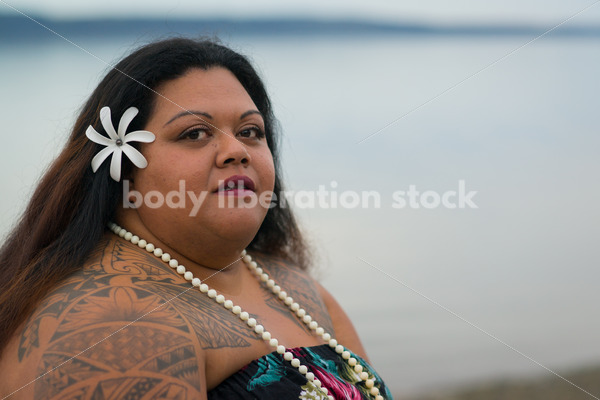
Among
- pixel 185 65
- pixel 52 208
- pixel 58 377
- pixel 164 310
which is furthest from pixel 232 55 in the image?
pixel 58 377

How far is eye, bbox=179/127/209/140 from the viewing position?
255 centimetres

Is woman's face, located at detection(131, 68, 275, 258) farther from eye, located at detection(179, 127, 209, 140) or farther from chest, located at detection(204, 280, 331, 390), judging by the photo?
chest, located at detection(204, 280, 331, 390)

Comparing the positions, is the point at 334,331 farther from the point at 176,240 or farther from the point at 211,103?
the point at 211,103

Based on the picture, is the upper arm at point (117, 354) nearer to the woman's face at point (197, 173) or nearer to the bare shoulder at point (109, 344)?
the bare shoulder at point (109, 344)

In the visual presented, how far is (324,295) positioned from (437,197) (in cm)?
284

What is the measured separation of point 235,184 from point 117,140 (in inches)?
17.9

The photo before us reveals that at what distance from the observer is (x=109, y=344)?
2111 mm

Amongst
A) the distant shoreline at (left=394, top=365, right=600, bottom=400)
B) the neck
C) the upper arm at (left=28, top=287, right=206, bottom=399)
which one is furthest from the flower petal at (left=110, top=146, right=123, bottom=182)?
the distant shoreline at (left=394, top=365, right=600, bottom=400)

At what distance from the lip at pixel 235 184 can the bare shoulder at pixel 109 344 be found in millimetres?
425

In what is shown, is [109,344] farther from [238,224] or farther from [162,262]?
[238,224]

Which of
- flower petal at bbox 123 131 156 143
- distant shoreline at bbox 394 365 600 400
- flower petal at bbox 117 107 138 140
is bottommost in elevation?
distant shoreline at bbox 394 365 600 400

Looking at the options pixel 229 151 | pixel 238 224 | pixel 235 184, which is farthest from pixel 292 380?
pixel 229 151

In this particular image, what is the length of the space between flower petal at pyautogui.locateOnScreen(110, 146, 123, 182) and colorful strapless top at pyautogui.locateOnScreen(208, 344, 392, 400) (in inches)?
32.0

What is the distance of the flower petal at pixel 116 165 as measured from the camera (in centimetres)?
256
